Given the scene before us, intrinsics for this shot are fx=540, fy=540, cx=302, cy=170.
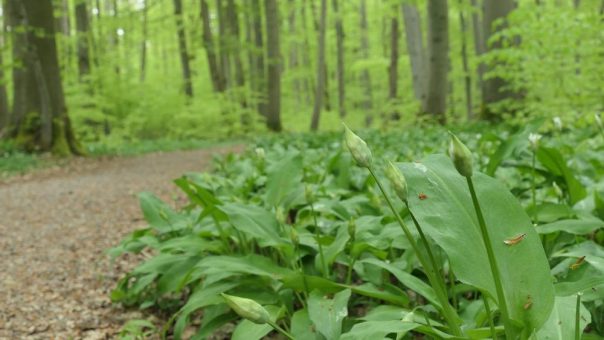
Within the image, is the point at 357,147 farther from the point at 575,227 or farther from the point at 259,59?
the point at 259,59

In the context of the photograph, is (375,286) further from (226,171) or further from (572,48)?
(572,48)

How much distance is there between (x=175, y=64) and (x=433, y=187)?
3706cm

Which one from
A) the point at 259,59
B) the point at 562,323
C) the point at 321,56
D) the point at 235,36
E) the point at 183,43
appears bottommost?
the point at 562,323

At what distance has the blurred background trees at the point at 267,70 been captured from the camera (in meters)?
6.47

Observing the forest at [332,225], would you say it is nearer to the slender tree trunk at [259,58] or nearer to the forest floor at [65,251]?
the forest floor at [65,251]

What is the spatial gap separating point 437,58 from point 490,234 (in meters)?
10.2

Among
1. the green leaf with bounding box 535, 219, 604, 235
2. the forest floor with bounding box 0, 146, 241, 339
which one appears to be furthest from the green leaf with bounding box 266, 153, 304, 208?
the green leaf with bounding box 535, 219, 604, 235

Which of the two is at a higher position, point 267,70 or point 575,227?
point 267,70

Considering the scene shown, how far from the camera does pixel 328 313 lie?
162cm

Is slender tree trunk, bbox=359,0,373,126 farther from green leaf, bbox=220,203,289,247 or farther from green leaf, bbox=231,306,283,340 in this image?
green leaf, bbox=231,306,283,340

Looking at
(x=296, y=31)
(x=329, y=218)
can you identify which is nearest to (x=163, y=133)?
(x=296, y=31)

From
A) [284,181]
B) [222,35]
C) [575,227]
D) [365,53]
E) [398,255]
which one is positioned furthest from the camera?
[365,53]

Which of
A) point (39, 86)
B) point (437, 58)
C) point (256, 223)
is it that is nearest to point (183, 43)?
point (39, 86)

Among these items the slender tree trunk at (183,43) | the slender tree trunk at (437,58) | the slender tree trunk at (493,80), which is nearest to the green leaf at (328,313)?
the slender tree trunk at (493,80)
